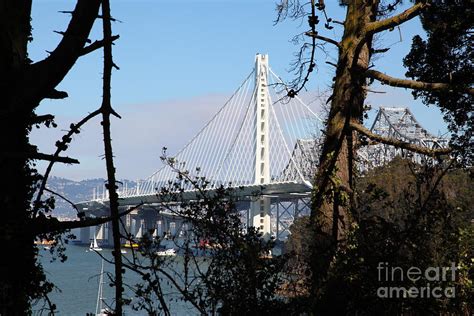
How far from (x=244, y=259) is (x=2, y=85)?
1487mm

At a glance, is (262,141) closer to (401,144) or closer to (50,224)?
(401,144)

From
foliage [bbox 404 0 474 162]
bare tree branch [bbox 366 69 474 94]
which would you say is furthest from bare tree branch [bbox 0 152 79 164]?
foliage [bbox 404 0 474 162]

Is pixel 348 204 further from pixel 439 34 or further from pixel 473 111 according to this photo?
pixel 439 34

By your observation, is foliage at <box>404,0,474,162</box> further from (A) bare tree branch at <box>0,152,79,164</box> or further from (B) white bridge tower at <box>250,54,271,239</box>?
(B) white bridge tower at <box>250,54,271,239</box>

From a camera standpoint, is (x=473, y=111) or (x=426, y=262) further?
(x=473, y=111)

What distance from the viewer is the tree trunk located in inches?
132

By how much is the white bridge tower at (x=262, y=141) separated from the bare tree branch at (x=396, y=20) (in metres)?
33.8

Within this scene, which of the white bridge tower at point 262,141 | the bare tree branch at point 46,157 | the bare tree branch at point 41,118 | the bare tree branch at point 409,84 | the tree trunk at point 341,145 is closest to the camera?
the bare tree branch at point 46,157

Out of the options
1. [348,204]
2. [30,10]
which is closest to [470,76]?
[348,204]

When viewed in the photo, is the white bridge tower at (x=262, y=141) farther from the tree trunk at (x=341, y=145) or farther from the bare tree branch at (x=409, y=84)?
the bare tree branch at (x=409, y=84)

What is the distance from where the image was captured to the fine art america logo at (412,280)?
2504 mm

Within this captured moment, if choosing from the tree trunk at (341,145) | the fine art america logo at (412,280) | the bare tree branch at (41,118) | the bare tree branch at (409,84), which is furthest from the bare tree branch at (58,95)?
the bare tree branch at (409,84)

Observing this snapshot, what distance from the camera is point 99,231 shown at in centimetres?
6397

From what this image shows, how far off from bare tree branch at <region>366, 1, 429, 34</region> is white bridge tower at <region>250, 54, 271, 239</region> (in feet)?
111
